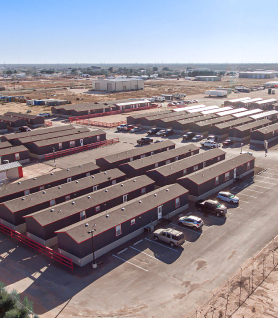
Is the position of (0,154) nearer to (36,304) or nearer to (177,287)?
(36,304)

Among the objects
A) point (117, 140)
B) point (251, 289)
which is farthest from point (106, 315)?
point (117, 140)

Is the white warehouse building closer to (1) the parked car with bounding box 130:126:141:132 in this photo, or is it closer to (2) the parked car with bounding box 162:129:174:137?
(1) the parked car with bounding box 130:126:141:132

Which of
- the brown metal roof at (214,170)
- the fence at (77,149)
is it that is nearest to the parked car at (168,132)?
the fence at (77,149)

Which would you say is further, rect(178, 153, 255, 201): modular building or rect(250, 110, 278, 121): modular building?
rect(250, 110, 278, 121): modular building

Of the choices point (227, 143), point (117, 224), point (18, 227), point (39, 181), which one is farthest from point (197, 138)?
point (18, 227)

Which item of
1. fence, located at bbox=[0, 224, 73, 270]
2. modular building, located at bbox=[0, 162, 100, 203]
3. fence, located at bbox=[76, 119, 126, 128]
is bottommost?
fence, located at bbox=[0, 224, 73, 270]

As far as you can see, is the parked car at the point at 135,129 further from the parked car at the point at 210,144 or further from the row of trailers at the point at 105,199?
the row of trailers at the point at 105,199

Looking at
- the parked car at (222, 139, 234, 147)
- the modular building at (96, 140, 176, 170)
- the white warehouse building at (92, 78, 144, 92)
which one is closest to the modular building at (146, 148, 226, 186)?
the modular building at (96, 140, 176, 170)
